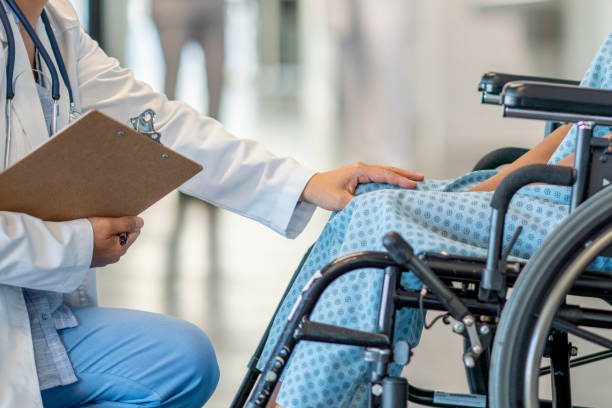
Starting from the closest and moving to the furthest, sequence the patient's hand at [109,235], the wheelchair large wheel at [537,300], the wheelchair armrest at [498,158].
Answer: the wheelchair large wheel at [537,300] < the patient's hand at [109,235] < the wheelchair armrest at [498,158]

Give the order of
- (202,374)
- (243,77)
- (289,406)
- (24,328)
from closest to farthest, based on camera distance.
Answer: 1. (289,406)
2. (24,328)
3. (202,374)
4. (243,77)

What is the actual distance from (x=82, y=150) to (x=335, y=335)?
380 millimetres

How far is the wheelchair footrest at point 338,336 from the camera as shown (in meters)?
0.82

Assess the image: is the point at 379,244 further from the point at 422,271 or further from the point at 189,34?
the point at 189,34

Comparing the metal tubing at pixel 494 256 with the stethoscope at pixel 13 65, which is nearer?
the metal tubing at pixel 494 256

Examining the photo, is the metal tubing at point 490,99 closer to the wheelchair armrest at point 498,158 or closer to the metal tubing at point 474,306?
the wheelchair armrest at point 498,158

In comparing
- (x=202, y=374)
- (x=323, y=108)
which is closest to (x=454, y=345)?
(x=202, y=374)

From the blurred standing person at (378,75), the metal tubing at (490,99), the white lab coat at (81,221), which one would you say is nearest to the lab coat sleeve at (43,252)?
the white lab coat at (81,221)

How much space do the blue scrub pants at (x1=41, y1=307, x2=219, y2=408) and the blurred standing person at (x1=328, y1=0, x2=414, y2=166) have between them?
148 inches

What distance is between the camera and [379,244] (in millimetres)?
951

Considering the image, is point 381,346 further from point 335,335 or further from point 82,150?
point 82,150

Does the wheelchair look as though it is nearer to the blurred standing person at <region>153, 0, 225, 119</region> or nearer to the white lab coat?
the white lab coat

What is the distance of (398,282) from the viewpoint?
2.84 ft

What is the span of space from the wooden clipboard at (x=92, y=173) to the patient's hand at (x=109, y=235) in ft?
0.05
